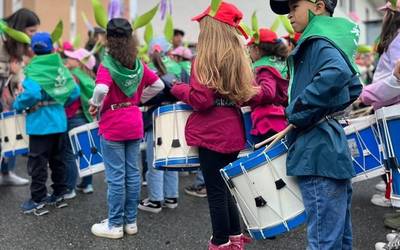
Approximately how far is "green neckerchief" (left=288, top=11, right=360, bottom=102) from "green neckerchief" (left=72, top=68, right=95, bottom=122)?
10.5ft

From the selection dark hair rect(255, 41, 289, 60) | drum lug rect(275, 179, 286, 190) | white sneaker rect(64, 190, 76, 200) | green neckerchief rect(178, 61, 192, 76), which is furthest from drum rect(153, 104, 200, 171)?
green neckerchief rect(178, 61, 192, 76)

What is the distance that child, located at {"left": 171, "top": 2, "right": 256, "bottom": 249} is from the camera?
299cm

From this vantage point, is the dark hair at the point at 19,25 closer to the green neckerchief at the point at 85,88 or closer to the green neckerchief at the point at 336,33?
the green neckerchief at the point at 85,88

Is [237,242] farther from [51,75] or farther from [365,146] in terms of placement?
[51,75]

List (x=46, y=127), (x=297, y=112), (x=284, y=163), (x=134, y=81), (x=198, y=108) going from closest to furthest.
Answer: (x=297, y=112), (x=284, y=163), (x=198, y=108), (x=134, y=81), (x=46, y=127)

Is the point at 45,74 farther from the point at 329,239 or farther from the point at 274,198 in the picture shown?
the point at 329,239

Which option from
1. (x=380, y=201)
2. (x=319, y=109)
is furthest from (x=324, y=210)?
(x=380, y=201)

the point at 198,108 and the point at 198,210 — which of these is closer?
the point at 198,108

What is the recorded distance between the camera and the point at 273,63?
3699 mm

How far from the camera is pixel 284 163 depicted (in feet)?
7.88

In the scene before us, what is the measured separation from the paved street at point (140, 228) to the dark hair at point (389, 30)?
1.58 meters

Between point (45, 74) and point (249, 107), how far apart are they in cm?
199

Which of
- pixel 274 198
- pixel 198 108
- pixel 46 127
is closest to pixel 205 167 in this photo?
pixel 198 108

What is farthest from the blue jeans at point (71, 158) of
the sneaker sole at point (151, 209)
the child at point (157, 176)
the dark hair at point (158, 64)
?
the dark hair at point (158, 64)
